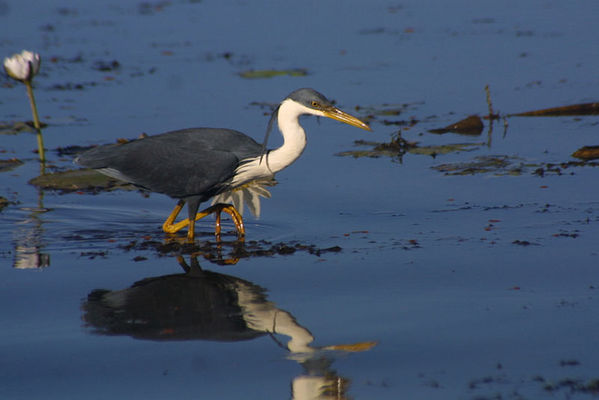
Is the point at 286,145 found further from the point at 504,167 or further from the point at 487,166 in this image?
the point at 504,167

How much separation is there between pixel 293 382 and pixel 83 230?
11.5ft

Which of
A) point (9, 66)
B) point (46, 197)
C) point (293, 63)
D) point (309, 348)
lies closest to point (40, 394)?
point (309, 348)

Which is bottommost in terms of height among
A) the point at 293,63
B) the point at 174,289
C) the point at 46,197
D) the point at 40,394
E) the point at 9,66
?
the point at 40,394

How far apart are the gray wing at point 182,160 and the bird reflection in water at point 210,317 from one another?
3.27ft

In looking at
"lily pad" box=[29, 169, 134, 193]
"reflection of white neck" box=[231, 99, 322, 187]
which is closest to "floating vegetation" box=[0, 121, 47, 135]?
"lily pad" box=[29, 169, 134, 193]

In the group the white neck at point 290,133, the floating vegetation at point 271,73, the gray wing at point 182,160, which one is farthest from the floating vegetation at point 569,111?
the gray wing at point 182,160

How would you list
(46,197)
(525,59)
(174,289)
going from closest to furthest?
(174,289)
(46,197)
(525,59)

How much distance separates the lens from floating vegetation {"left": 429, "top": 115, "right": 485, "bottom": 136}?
33.4 feet

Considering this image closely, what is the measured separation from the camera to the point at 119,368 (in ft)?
15.9

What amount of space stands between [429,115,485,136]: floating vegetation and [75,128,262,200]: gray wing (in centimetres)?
358

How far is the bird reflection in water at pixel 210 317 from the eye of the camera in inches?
188

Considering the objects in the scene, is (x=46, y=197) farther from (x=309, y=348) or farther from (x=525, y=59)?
(x=525, y=59)

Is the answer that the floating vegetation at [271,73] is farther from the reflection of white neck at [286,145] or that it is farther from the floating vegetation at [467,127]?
the reflection of white neck at [286,145]

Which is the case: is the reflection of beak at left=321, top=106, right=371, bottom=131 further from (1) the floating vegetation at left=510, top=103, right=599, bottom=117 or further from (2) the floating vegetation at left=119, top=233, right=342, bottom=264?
(1) the floating vegetation at left=510, top=103, right=599, bottom=117
